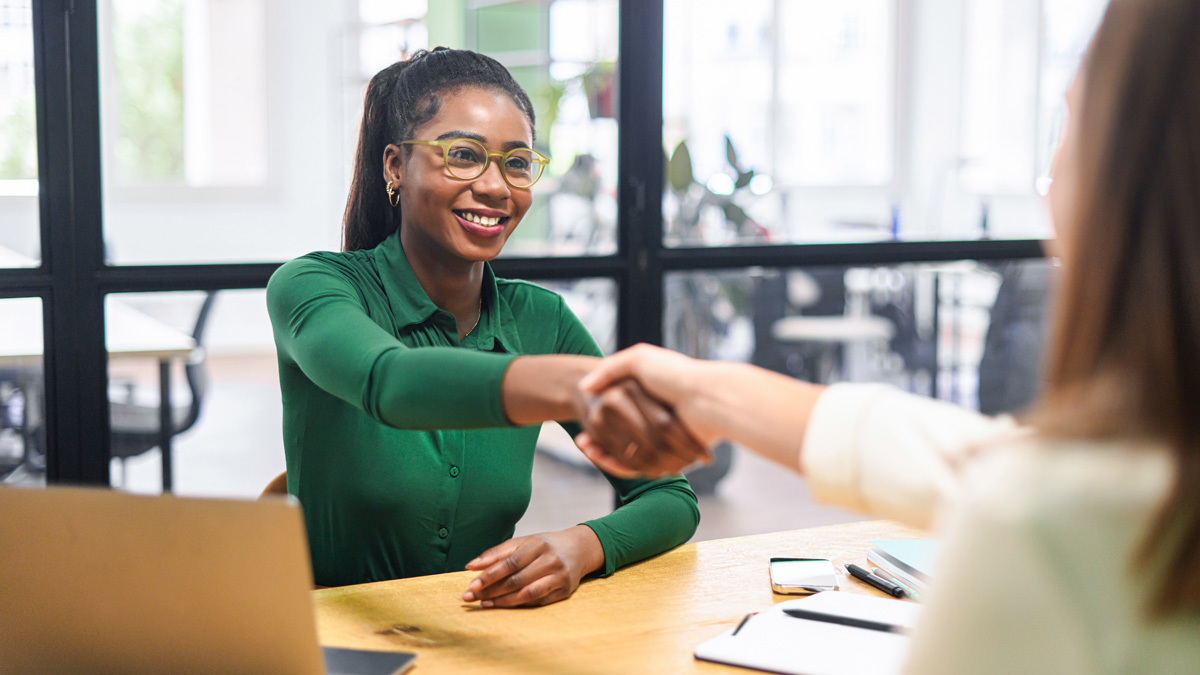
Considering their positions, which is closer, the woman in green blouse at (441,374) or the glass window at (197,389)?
the woman in green blouse at (441,374)

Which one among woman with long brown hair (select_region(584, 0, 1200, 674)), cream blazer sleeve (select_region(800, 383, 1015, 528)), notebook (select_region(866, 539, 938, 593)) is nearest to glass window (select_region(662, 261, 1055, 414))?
notebook (select_region(866, 539, 938, 593))

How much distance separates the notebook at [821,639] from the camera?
3.34 feet

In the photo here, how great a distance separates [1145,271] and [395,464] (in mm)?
1075

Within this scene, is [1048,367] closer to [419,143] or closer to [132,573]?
[132,573]

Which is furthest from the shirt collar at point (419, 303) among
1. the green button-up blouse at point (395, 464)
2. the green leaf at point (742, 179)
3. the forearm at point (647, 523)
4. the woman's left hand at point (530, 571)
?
the green leaf at point (742, 179)

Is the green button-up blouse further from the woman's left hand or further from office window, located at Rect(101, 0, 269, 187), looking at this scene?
office window, located at Rect(101, 0, 269, 187)

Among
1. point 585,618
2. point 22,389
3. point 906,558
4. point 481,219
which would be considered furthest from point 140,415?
point 906,558

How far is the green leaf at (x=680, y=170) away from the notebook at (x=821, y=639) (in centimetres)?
153

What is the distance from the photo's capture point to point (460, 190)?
162 centimetres

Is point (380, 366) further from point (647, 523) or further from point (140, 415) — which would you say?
point (140, 415)

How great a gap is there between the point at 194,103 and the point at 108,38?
458mm

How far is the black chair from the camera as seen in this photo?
2098mm

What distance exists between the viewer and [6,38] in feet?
6.42

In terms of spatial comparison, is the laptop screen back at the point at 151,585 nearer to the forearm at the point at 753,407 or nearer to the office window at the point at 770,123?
the forearm at the point at 753,407
